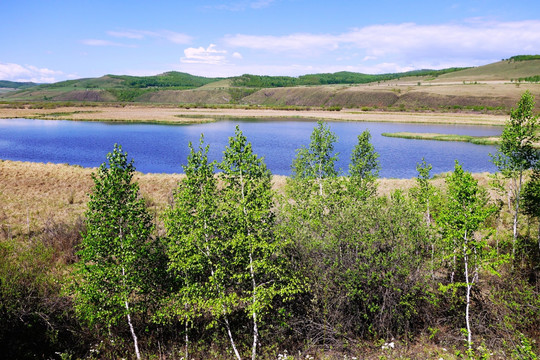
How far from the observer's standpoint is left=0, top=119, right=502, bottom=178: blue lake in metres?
67.3

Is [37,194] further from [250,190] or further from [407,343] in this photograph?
[407,343]

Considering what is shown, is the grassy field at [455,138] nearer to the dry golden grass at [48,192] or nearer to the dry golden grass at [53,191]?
the dry golden grass at [53,191]

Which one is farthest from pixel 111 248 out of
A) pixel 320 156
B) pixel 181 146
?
pixel 181 146

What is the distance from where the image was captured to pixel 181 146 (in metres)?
86.4

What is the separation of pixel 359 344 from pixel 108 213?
13.6m

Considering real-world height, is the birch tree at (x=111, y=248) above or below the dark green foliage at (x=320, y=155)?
below

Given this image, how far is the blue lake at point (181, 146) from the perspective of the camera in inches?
2650

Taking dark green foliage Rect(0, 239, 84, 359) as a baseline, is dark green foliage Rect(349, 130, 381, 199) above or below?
above

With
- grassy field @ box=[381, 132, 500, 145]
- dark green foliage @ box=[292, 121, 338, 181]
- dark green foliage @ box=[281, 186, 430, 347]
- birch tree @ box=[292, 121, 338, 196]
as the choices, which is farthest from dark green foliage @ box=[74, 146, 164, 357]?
grassy field @ box=[381, 132, 500, 145]

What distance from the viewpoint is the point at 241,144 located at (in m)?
18.2

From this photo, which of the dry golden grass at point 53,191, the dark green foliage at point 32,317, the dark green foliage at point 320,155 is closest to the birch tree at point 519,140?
the dark green foliage at point 320,155

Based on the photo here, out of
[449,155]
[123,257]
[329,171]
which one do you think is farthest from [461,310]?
[449,155]

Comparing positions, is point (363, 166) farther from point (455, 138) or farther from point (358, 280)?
point (455, 138)

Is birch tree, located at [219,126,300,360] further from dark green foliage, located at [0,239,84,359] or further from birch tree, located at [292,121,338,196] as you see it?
birch tree, located at [292,121,338,196]
